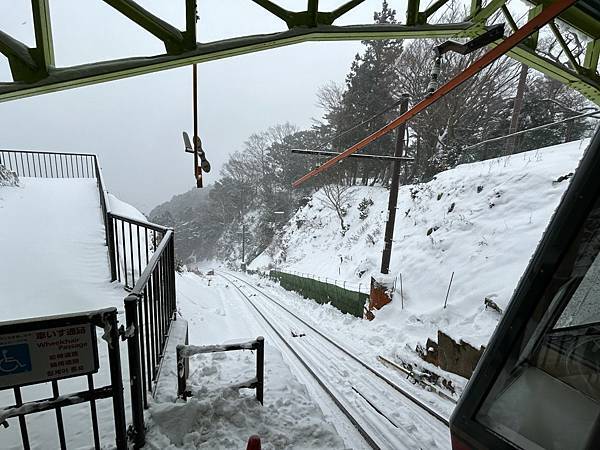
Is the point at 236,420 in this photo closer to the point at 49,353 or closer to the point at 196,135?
the point at 49,353

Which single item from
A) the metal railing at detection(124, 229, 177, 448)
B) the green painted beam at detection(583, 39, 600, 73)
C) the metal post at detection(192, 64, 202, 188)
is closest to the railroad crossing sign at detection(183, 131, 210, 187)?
the metal post at detection(192, 64, 202, 188)

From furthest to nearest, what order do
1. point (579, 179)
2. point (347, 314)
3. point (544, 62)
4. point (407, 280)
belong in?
point (347, 314) < point (407, 280) < point (544, 62) < point (579, 179)

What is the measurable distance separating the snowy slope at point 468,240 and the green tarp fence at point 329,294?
5.40 feet

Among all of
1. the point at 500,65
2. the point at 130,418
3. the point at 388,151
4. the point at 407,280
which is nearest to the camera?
the point at 130,418

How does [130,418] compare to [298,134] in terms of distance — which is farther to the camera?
[298,134]

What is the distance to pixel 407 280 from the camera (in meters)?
10.4

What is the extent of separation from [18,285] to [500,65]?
2213cm

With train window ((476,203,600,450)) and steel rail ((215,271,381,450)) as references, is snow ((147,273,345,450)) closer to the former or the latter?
train window ((476,203,600,450))

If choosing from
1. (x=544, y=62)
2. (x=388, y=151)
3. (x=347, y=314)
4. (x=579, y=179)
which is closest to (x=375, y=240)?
(x=347, y=314)

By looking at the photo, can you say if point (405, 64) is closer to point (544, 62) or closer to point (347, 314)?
point (347, 314)

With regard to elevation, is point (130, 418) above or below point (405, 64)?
below

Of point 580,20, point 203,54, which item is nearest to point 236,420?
point 203,54

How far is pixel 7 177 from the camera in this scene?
9625 millimetres

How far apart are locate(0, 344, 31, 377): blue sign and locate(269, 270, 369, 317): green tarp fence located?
10519mm
